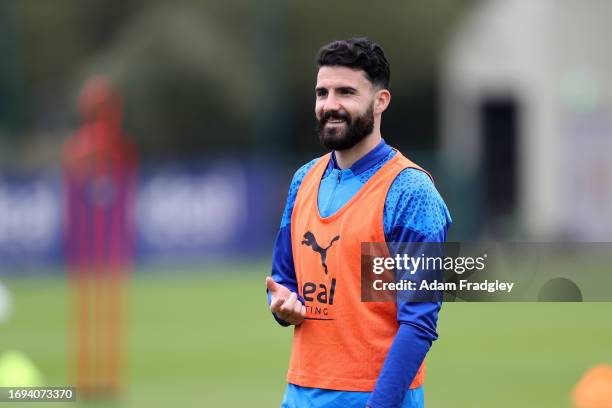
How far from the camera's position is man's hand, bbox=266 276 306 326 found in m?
4.82

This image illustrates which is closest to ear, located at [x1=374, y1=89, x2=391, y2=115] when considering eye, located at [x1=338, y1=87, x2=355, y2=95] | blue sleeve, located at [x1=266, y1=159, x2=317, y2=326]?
eye, located at [x1=338, y1=87, x2=355, y2=95]

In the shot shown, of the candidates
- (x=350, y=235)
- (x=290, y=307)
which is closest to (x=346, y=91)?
(x=350, y=235)

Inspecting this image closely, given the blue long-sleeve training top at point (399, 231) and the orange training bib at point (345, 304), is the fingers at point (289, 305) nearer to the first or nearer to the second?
the orange training bib at point (345, 304)

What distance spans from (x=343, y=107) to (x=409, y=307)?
2.65ft

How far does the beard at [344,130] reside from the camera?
4809 millimetres

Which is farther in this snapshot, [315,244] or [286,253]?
[286,253]

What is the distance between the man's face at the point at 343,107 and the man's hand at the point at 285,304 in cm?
58

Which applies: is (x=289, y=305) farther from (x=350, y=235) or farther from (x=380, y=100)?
(x=380, y=100)

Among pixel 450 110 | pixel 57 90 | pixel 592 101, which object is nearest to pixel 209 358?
pixel 592 101

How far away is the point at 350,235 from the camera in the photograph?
4.75 metres

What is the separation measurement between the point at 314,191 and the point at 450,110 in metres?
32.6

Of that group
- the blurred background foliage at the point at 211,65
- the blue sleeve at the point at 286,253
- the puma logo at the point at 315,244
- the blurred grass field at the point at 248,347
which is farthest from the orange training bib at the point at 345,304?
the blurred background foliage at the point at 211,65

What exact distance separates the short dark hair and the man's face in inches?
1.0

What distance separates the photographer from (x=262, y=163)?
28594 millimetres
